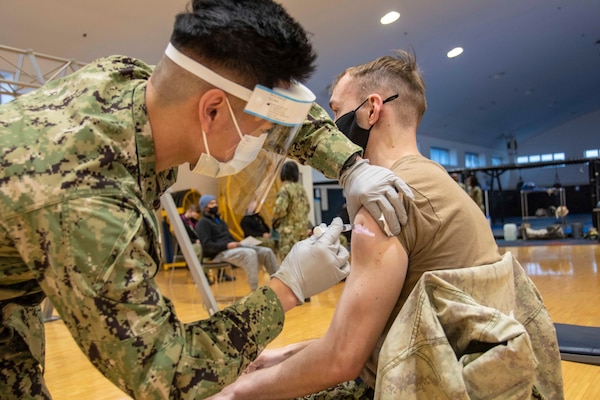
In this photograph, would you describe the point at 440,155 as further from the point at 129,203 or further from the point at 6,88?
the point at 129,203

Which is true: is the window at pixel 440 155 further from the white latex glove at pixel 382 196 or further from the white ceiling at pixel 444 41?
the white latex glove at pixel 382 196

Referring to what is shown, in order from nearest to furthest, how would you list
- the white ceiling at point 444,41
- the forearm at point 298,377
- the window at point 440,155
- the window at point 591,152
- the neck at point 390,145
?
the forearm at point 298,377 < the neck at point 390,145 < the white ceiling at point 444,41 < the window at point 440,155 < the window at point 591,152

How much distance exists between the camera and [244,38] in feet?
2.78

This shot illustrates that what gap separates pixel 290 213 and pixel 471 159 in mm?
15304

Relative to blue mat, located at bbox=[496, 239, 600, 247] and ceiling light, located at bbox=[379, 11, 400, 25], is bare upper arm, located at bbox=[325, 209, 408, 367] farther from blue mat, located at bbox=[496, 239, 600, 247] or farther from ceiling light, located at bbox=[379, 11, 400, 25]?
blue mat, located at bbox=[496, 239, 600, 247]

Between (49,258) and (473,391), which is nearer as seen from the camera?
(49,258)

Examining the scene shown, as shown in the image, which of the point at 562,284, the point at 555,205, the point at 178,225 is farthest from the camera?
the point at 555,205

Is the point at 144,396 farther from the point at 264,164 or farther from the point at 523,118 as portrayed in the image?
the point at 523,118

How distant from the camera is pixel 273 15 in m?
0.88

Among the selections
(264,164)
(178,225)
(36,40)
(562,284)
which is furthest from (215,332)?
(36,40)

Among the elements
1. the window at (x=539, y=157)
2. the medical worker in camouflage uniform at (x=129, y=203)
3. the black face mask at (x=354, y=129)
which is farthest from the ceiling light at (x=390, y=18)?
the window at (x=539, y=157)

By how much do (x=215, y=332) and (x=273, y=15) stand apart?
57cm

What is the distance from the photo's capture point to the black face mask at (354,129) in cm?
155

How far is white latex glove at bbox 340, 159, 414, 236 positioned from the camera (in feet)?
3.70
